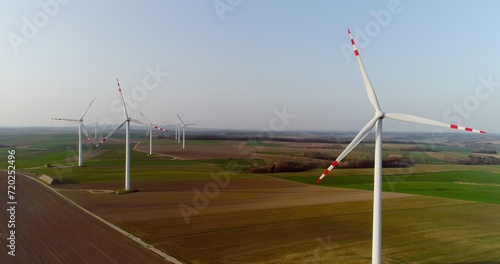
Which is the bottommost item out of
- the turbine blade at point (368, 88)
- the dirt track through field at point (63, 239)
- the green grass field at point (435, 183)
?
the green grass field at point (435, 183)

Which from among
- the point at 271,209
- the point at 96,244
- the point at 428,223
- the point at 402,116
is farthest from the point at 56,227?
the point at 428,223

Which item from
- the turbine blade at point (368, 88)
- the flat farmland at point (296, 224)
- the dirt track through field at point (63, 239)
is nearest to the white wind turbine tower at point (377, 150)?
the turbine blade at point (368, 88)

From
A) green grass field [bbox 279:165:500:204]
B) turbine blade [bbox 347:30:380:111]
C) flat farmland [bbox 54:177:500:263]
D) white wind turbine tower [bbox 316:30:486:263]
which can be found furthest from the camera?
green grass field [bbox 279:165:500:204]

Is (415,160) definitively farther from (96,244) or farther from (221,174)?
(96,244)

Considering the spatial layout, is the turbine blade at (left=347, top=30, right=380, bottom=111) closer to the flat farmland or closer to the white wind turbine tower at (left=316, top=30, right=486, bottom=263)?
the white wind turbine tower at (left=316, top=30, right=486, bottom=263)

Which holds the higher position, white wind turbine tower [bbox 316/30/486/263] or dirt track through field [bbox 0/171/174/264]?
white wind turbine tower [bbox 316/30/486/263]

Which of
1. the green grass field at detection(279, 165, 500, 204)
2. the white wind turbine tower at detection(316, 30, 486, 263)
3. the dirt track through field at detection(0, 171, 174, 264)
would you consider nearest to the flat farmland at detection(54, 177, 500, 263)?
the dirt track through field at detection(0, 171, 174, 264)

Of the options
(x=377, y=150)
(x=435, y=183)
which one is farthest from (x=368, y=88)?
(x=435, y=183)

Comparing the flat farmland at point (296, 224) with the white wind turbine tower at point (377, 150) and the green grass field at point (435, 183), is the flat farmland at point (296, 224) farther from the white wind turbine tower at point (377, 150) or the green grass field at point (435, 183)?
the green grass field at point (435, 183)

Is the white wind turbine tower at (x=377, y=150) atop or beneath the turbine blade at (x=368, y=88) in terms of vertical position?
beneath
